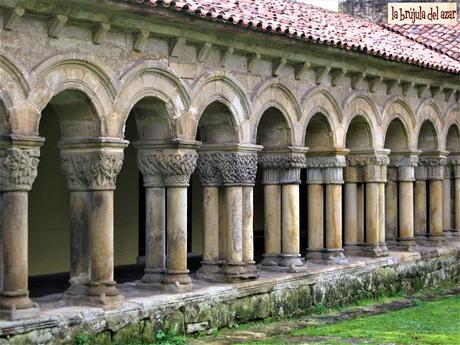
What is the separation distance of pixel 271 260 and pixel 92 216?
4.72 m

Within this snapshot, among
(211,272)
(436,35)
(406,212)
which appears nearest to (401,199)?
(406,212)

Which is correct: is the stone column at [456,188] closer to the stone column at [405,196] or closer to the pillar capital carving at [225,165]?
the stone column at [405,196]

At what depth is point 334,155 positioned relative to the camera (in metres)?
18.2

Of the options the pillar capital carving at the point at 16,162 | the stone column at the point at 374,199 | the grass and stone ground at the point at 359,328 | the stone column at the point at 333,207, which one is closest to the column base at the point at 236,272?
the grass and stone ground at the point at 359,328

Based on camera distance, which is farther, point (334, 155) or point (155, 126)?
point (334, 155)

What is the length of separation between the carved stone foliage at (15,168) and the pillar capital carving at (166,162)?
2.84 meters

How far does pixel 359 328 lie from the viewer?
586 inches

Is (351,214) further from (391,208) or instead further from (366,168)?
(391,208)

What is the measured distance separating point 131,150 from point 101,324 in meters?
6.87

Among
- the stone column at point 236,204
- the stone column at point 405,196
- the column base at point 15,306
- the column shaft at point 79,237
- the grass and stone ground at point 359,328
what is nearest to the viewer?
the column base at point 15,306

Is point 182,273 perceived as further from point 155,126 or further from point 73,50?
point 73,50

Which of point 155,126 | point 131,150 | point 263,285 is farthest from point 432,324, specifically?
point 131,150

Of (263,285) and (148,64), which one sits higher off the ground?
(148,64)

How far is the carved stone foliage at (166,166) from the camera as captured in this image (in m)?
14.3
